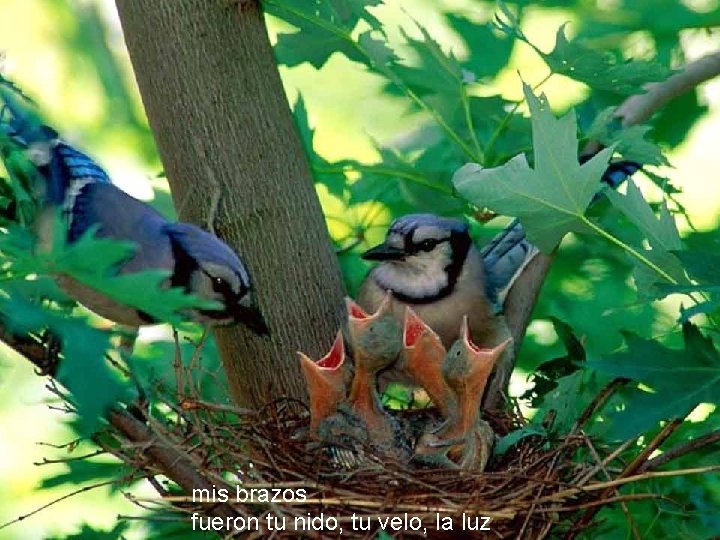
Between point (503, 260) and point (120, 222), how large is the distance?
0.88 metres

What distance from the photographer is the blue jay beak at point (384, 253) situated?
8.82 ft

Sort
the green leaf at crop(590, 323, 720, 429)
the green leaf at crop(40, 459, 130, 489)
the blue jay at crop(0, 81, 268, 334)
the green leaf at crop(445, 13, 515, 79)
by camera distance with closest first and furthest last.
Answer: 1. the green leaf at crop(590, 323, 720, 429)
2. the blue jay at crop(0, 81, 268, 334)
3. the green leaf at crop(40, 459, 130, 489)
4. the green leaf at crop(445, 13, 515, 79)

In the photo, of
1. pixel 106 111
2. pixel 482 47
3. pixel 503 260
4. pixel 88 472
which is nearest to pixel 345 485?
pixel 88 472

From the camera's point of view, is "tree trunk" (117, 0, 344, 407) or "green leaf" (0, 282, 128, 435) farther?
"tree trunk" (117, 0, 344, 407)

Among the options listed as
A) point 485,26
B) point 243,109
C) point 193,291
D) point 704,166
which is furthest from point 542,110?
point 704,166

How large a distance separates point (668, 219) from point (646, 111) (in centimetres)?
64

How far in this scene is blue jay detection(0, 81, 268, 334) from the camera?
223cm

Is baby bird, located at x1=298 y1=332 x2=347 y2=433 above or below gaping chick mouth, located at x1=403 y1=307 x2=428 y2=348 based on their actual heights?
below

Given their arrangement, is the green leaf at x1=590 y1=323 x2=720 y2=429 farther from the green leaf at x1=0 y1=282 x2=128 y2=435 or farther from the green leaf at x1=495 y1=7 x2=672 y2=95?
the green leaf at x1=0 y1=282 x2=128 y2=435

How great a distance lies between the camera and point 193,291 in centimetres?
238

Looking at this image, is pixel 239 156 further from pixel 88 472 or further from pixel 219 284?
pixel 88 472

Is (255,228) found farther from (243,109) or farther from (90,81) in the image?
(90,81)

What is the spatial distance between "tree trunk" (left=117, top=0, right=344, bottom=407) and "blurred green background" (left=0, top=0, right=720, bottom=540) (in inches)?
34.2

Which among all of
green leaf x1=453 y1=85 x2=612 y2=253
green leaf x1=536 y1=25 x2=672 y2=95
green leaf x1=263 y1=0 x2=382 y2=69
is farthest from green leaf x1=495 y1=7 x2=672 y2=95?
green leaf x1=453 y1=85 x2=612 y2=253
